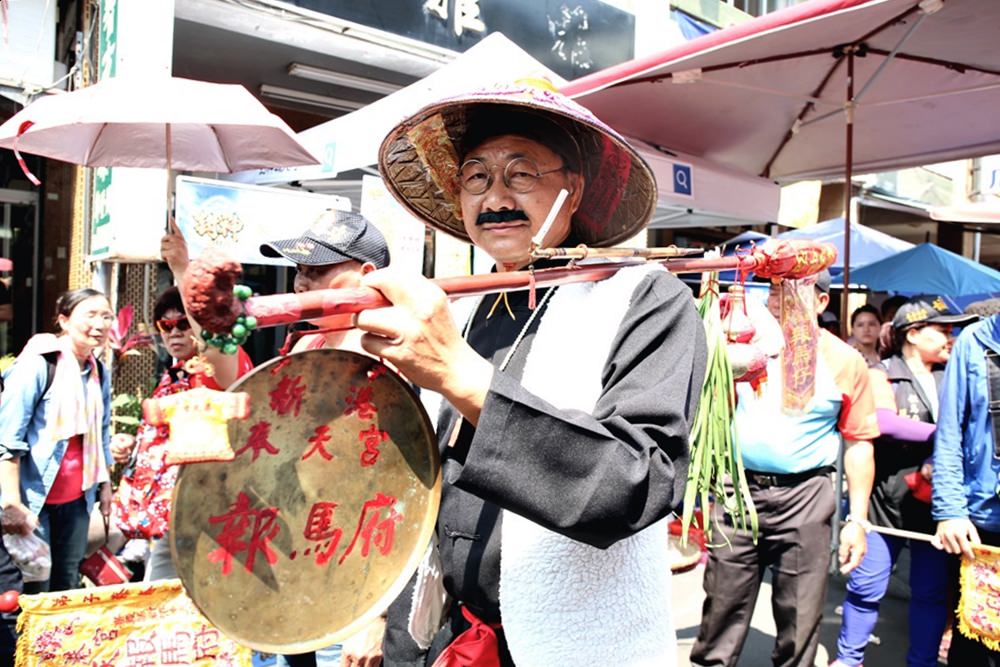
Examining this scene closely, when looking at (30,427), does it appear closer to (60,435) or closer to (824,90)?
(60,435)

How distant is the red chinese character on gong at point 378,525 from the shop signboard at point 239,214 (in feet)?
11.4

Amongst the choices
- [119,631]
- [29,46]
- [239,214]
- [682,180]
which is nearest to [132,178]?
[239,214]

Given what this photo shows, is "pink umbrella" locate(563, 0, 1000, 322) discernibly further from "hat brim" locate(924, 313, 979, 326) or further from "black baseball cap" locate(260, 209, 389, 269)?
"black baseball cap" locate(260, 209, 389, 269)

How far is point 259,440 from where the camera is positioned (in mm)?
1123

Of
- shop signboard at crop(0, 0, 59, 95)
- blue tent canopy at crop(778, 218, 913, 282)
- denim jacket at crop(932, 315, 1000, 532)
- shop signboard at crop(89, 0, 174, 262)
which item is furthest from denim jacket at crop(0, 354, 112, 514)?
blue tent canopy at crop(778, 218, 913, 282)

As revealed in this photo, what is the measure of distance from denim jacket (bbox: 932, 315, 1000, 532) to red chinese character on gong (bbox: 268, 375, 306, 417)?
334 centimetres

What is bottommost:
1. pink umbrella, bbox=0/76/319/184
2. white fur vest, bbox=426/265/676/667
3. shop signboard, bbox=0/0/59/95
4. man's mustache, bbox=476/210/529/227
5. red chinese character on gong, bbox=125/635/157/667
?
red chinese character on gong, bbox=125/635/157/667

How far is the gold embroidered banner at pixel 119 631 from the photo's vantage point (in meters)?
2.98

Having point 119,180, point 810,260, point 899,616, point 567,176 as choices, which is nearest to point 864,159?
point 899,616

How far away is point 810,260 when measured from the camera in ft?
6.70

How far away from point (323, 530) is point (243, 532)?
126 millimetres

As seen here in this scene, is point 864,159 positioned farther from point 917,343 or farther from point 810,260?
point 810,260

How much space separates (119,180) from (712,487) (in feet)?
14.6

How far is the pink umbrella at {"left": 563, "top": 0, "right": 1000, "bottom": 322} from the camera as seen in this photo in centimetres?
344
